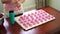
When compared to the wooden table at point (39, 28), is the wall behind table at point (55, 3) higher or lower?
higher

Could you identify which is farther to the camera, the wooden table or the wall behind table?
the wall behind table

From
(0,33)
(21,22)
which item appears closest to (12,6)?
(21,22)

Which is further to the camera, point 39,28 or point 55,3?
point 55,3

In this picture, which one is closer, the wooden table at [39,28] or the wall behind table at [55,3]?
the wooden table at [39,28]

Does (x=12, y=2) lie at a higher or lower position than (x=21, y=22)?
higher

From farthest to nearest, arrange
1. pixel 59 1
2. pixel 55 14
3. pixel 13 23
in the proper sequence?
pixel 59 1 < pixel 55 14 < pixel 13 23

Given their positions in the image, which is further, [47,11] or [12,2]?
[47,11]

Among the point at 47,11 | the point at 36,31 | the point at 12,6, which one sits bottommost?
the point at 36,31

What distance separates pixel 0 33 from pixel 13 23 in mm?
184

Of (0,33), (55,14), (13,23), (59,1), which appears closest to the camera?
(0,33)

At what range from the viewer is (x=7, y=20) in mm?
1334

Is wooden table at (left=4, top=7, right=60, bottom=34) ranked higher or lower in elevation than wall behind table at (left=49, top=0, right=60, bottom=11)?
lower

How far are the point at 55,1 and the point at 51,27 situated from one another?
94cm

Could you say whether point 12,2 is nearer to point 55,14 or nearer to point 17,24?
point 17,24
